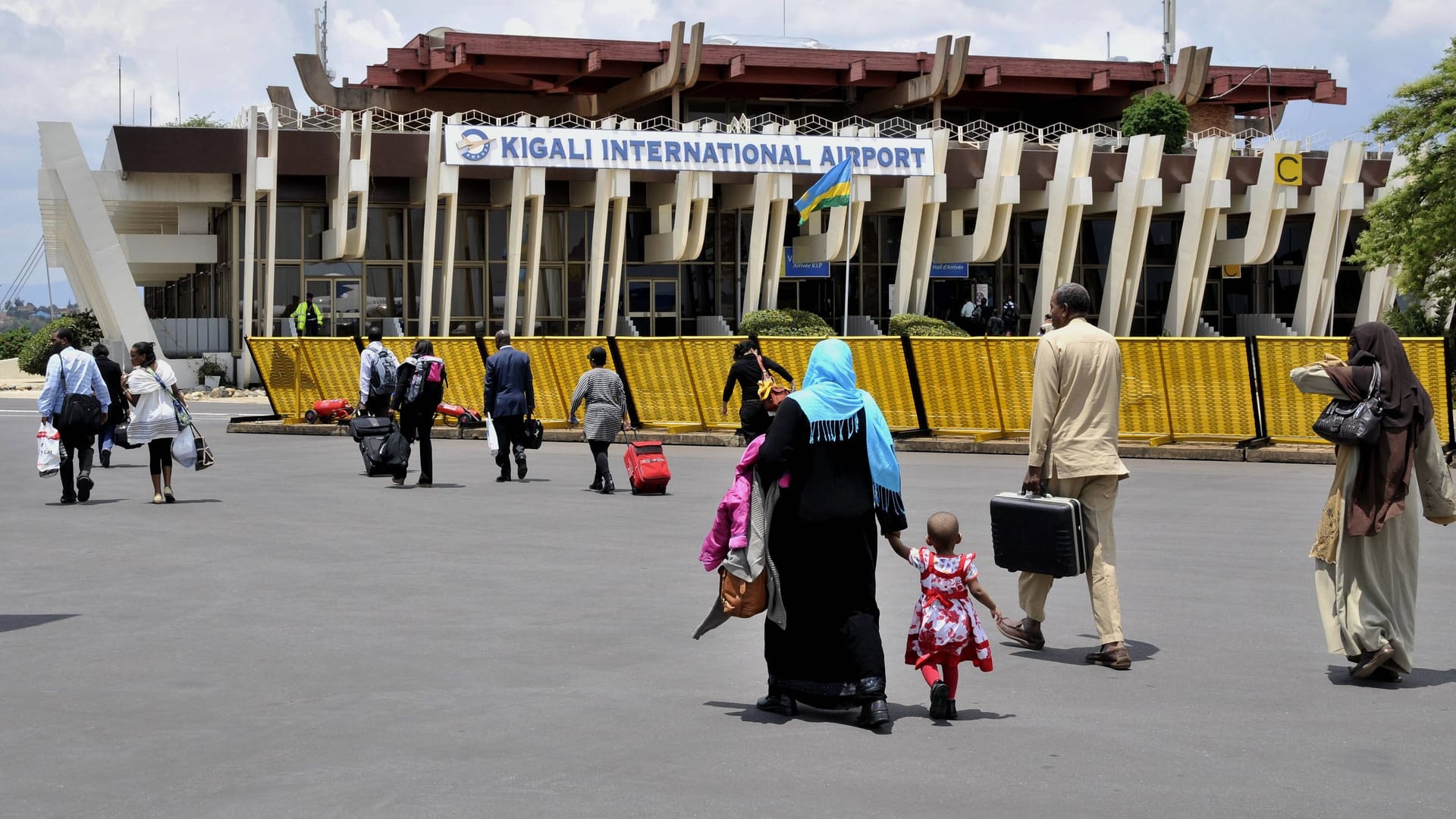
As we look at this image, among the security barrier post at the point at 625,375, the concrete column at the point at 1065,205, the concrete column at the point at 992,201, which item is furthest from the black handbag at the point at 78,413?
the concrete column at the point at 1065,205

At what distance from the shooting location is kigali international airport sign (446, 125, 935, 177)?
4150cm

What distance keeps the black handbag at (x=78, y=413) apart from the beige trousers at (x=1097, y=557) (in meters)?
11.0

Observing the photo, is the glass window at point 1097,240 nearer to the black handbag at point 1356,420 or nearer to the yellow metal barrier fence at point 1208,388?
the yellow metal barrier fence at point 1208,388

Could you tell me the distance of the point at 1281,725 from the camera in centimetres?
650

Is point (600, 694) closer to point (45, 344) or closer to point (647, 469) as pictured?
point (647, 469)

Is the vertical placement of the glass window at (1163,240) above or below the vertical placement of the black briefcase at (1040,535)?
above

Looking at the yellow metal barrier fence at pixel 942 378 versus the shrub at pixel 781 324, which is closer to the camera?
the yellow metal barrier fence at pixel 942 378

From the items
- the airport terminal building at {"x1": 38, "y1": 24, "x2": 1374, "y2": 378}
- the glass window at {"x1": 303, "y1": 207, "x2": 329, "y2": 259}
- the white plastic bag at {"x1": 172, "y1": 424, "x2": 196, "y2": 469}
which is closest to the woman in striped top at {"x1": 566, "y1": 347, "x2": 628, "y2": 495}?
the white plastic bag at {"x1": 172, "y1": 424, "x2": 196, "y2": 469}

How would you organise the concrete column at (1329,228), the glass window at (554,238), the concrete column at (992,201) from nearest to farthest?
A: the concrete column at (992,201)
the glass window at (554,238)
the concrete column at (1329,228)

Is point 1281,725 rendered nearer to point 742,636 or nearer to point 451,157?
point 742,636

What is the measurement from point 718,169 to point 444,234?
8158mm

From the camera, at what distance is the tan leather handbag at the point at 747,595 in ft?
21.6

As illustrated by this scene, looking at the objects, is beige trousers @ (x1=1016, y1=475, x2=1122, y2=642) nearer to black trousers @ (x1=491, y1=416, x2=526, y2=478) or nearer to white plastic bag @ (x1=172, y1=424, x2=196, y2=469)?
black trousers @ (x1=491, y1=416, x2=526, y2=478)

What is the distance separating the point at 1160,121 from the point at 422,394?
39043 mm
